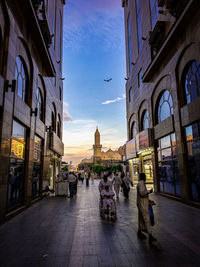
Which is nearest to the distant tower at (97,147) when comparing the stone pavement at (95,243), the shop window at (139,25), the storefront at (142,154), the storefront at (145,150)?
the storefront at (142,154)

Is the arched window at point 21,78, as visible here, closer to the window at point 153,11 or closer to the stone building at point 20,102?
the stone building at point 20,102

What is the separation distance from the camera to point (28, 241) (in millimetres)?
5180

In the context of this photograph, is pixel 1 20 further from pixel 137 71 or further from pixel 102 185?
pixel 137 71

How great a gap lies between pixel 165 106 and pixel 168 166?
14.8 feet

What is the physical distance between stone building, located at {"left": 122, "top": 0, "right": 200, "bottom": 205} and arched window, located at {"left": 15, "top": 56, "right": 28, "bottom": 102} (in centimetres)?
897

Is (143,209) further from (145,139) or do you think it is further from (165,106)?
(145,139)

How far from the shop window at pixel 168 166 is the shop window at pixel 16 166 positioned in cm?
934

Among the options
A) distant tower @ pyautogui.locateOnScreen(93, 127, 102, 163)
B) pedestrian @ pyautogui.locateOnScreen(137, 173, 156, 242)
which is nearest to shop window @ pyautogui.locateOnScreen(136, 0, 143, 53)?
pedestrian @ pyautogui.locateOnScreen(137, 173, 156, 242)

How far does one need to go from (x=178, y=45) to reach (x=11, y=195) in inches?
492

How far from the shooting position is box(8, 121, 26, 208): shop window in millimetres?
8570

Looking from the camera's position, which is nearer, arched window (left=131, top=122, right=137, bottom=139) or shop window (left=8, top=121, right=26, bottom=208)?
shop window (left=8, top=121, right=26, bottom=208)

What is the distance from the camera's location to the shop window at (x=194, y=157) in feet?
32.6

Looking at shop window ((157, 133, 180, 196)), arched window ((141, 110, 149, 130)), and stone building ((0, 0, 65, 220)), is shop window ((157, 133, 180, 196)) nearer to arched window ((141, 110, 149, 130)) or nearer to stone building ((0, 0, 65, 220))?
arched window ((141, 110, 149, 130))

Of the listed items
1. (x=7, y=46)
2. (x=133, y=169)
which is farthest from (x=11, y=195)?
(x=133, y=169)
